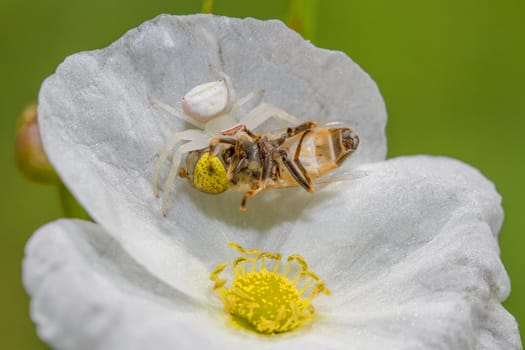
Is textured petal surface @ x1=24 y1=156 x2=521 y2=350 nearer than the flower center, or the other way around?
textured petal surface @ x1=24 y1=156 x2=521 y2=350

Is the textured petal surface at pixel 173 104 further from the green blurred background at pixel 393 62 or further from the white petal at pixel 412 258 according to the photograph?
the green blurred background at pixel 393 62

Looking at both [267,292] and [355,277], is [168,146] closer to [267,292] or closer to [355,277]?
[267,292]

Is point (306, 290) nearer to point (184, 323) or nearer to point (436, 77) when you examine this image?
point (184, 323)

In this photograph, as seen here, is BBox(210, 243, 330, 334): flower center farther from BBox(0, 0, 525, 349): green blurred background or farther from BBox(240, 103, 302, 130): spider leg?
BBox(0, 0, 525, 349): green blurred background

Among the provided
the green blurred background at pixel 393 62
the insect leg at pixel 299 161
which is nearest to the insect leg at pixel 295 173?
the insect leg at pixel 299 161

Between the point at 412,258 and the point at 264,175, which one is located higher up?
the point at 264,175

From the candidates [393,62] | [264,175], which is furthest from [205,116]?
[393,62]

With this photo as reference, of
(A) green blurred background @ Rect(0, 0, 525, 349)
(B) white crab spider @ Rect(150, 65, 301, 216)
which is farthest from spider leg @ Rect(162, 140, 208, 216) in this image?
(A) green blurred background @ Rect(0, 0, 525, 349)
